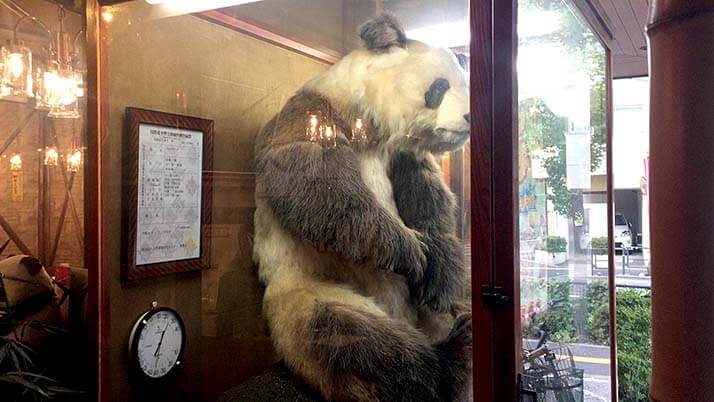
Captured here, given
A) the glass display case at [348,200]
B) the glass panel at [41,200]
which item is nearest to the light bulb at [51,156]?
the glass panel at [41,200]

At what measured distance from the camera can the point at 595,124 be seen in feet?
4.48

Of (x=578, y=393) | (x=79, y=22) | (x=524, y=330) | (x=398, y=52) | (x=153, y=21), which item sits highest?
(x=79, y=22)

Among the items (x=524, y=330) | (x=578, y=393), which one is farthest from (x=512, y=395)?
(x=578, y=393)

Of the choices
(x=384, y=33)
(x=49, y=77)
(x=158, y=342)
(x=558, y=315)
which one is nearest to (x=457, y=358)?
(x=558, y=315)

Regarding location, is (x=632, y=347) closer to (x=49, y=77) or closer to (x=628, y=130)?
(x=628, y=130)

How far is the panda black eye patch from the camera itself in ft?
3.43

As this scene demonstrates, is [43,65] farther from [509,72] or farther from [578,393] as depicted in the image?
[578,393]

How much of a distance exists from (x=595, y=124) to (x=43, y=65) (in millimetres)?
1989

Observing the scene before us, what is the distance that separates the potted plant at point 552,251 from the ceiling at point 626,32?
1.48 feet

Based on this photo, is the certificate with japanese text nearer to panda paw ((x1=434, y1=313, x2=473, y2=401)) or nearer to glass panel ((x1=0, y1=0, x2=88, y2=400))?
glass panel ((x1=0, y1=0, x2=88, y2=400))

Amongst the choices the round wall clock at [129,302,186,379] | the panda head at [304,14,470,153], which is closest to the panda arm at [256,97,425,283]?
the panda head at [304,14,470,153]

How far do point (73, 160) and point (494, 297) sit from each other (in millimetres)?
2528

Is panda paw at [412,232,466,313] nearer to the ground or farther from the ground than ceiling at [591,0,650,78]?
nearer to the ground

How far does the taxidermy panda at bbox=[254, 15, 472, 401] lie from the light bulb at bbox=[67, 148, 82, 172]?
197 cm
